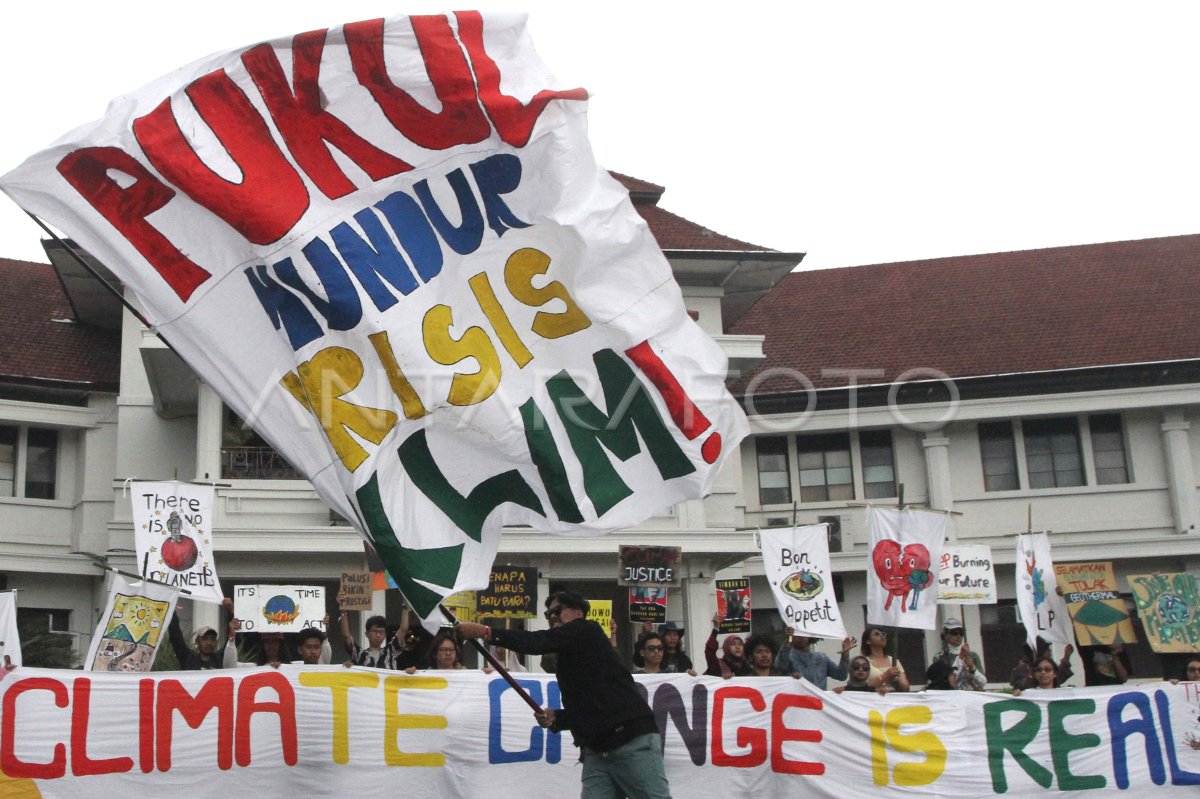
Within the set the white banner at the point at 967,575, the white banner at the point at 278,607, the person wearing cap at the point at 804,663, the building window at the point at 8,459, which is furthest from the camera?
the building window at the point at 8,459

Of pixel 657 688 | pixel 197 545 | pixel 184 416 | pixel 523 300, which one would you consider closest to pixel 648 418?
pixel 523 300

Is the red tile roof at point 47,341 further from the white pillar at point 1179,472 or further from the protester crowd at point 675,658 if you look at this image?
the white pillar at point 1179,472

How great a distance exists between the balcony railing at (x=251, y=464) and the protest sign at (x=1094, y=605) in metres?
13.8

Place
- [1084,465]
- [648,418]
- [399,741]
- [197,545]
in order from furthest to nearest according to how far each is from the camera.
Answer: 1. [1084,465]
2. [197,545]
3. [399,741]
4. [648,418]

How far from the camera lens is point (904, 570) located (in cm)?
1612

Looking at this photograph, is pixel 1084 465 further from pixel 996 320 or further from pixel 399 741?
pixel 399 741

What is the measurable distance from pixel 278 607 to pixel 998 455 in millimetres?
17797

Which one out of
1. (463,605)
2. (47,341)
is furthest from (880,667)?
(47,341)

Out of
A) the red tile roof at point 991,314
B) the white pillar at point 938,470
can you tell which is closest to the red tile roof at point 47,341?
the red tile roof at point 991,314

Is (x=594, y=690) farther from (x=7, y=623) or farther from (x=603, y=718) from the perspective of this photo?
(x=7, y=623)

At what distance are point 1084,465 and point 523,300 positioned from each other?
23.8 metres

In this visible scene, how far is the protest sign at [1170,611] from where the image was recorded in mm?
14672

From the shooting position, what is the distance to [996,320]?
106 feet

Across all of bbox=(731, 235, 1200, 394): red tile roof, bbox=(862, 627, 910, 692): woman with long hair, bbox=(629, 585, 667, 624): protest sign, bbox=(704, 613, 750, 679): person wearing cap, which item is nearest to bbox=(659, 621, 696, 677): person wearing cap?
bbox=(704, 613, 750, 679): person wearing cap
